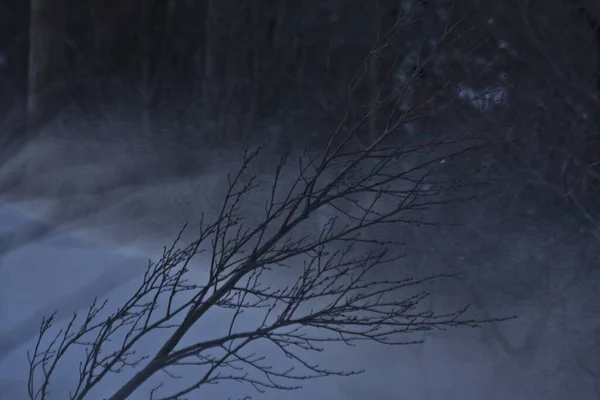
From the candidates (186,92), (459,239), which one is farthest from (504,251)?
(186,92)

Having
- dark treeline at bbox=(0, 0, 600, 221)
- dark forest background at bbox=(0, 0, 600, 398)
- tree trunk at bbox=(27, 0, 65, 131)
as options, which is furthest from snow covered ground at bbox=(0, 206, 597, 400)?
tree trunk at bbox=(27, 0, 65, 131)

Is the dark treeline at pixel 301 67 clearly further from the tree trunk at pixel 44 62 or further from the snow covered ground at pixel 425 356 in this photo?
the snow covered ground at pixel 425 356

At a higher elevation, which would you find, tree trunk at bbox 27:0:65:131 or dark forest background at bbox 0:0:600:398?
tree trunk at bbox 27:0:65:131

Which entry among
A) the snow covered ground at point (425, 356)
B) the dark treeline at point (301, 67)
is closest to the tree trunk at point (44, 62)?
the dark treeline at point (301, 67)

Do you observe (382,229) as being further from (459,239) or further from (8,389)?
(8,389)

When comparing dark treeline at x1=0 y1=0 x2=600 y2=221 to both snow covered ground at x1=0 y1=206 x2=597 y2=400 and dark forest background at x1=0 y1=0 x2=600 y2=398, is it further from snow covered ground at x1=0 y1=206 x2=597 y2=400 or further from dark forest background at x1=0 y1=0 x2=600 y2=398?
snow covered ground at x1=0 y1=206 x2=597 y2=400

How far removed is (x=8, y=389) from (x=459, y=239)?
289cm

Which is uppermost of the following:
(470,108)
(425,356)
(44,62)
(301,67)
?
(44,62)

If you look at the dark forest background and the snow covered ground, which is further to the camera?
the snow covered ground

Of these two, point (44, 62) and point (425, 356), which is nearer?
point (425, 356)

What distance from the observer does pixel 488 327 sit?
552 cm

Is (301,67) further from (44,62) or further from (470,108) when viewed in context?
(44,62)

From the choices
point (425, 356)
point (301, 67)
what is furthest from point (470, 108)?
point (425, 356)

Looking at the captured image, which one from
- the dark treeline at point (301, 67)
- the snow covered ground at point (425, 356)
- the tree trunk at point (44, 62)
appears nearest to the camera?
the dark treeline at point (301, 67)
